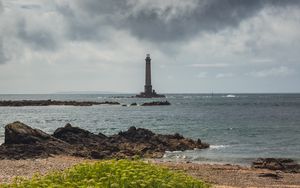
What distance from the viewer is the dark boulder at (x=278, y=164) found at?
30.9 metres

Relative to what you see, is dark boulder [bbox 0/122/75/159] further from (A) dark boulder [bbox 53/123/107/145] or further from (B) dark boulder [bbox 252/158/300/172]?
(B) dark boulder [bbox 252/158/300/172]

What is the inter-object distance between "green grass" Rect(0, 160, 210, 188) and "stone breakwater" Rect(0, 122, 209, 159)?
2170cm

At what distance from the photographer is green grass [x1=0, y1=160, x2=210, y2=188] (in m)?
10.3

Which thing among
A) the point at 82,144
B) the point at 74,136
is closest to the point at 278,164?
the point at 82,144

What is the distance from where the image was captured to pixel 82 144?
40500 millimetres

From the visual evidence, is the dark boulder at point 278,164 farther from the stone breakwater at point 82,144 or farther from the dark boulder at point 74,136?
the dark boulder at point 74,136

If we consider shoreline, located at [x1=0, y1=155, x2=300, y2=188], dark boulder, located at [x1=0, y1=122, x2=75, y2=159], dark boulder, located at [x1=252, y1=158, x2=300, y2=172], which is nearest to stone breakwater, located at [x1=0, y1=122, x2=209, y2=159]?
dark boulder, located at [x1=0, y1=122, x2=75, y2=159]

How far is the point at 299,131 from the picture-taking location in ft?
194

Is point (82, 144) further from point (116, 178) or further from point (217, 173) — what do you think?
point (116, 178)

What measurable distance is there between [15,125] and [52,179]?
2655 centimetres

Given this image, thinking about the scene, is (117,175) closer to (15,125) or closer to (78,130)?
(15,125)

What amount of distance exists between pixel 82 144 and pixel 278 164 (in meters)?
15.9

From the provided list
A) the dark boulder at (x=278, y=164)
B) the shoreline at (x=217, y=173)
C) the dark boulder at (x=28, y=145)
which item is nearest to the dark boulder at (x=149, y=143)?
the dark boulder at (x=28, y=145)

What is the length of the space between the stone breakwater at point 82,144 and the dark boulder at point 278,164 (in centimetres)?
769
